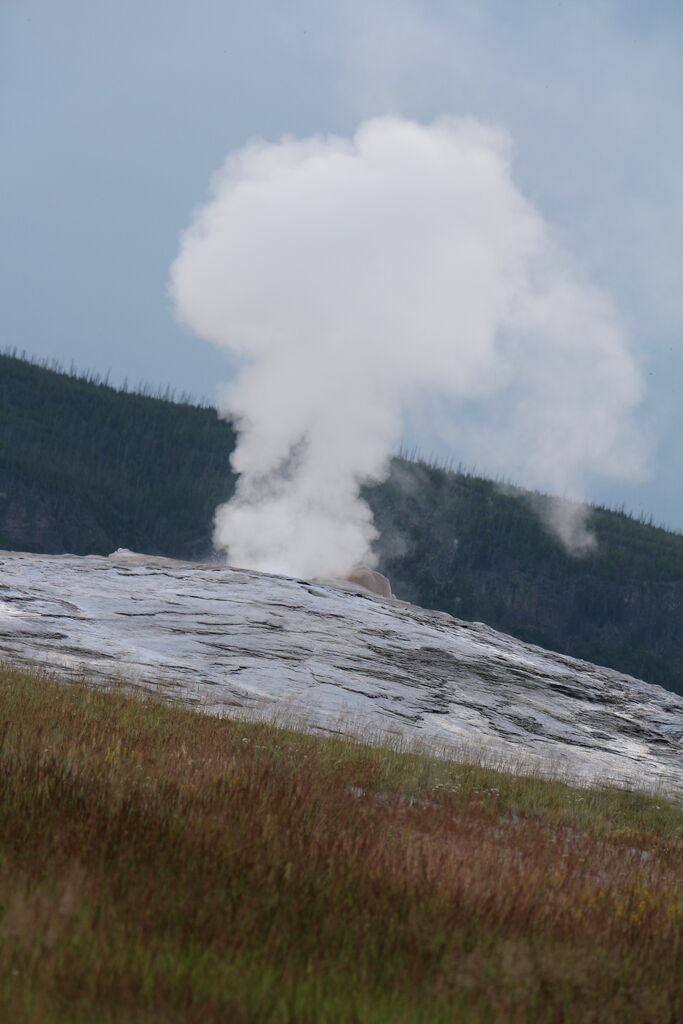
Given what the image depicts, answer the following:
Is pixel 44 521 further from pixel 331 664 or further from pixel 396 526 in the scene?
pixel 331 664

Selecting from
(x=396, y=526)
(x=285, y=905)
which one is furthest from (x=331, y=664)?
(x=396, y=526)

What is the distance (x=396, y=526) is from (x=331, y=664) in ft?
342

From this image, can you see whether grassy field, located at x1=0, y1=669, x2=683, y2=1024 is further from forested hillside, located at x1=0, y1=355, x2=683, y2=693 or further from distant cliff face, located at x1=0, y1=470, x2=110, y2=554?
forested hillside, located at x1=0, y1=355, x2=683, y2=693

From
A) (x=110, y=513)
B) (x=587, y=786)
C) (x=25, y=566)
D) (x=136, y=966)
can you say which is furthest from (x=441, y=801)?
(x=110, y=513)

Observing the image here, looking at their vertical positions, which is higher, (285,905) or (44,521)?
(44,521)

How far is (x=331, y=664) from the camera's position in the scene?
15.6 m

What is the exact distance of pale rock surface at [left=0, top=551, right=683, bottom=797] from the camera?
1259cm

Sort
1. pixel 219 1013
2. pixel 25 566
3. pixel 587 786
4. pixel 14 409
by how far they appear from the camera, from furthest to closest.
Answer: pixel 14 409 < pixel 25 566 < pixel 587 786 < pixel 219 1013

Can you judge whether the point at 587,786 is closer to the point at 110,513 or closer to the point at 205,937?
the point at 205,937

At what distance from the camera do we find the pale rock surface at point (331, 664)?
12.6 metres

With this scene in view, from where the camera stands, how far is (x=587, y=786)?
34.6 feet

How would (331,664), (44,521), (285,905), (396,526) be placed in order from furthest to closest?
(396,526), (44,521), (331,664), (285,905)

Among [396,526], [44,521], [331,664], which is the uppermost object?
[396,526]

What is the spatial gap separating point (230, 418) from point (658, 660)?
61.7 metres
